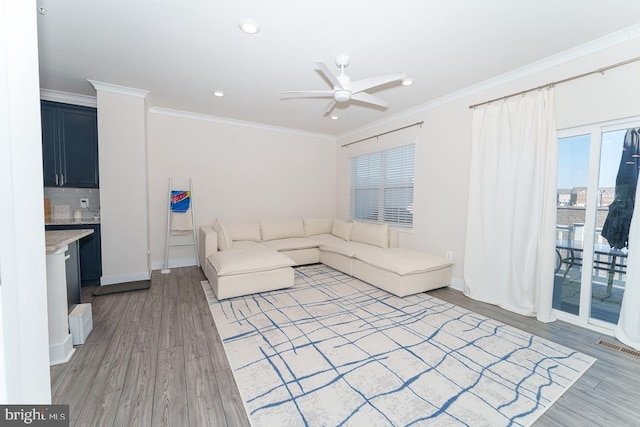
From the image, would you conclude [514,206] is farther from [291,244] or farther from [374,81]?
[291,244]

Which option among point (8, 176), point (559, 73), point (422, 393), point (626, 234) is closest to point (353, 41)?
point (559, 73)

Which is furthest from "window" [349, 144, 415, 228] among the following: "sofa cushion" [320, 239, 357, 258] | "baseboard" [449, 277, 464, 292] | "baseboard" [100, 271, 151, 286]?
"baseboard" [100, 271, 151, 286]

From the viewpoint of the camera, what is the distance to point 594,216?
2.61m

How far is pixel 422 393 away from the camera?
5.79 feet

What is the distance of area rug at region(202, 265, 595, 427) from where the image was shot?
1.61m

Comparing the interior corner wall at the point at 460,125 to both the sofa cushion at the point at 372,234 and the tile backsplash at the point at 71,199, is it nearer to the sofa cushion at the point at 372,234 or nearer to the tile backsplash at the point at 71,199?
the sofa cushion at the point at 372,234

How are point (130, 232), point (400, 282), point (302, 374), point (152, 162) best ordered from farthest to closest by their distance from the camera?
point (152, 162) → point (130, 232) → point (400, 282) → point (302, 374)

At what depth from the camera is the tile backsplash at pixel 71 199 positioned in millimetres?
3967

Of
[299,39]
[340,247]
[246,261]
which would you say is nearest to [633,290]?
[340,247]

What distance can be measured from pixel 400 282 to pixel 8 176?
3351mm

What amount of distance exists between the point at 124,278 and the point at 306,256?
9.10 ft

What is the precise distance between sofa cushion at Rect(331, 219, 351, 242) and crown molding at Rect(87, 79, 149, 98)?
12.6 feet

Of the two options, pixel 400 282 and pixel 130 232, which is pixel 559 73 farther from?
pixel 130 232

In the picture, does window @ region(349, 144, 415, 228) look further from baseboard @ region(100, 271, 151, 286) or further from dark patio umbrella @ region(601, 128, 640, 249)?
baseboard @ region(100, 271, 151, 286)
